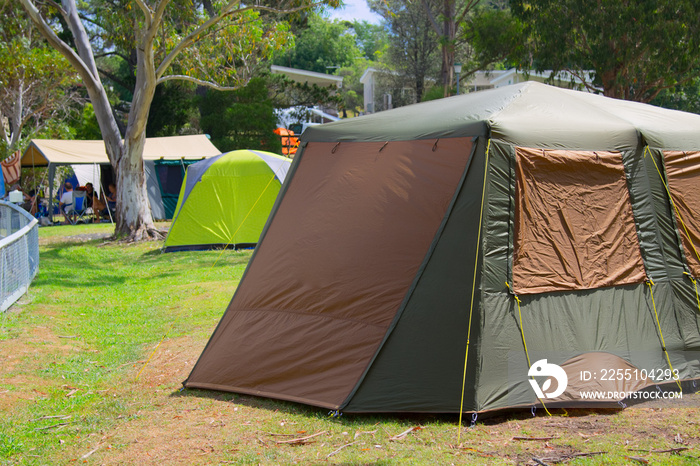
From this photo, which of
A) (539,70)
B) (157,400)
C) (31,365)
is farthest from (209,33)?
(157,400)

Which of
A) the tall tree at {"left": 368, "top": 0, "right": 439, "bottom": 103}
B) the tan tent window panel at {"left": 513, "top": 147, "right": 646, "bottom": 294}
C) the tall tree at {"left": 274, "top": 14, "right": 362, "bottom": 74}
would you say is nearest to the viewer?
the tan tent window panel at {"left": 513, "top": 147, "right": 646, "bottom": 294}

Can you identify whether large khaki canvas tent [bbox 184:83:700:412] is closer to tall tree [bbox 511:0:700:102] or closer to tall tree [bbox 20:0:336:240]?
tall tree [bbox 20:0:336:240]

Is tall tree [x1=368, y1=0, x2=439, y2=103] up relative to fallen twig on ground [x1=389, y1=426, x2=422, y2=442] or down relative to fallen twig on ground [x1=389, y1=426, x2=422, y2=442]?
up

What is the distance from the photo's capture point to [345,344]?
4840 mm

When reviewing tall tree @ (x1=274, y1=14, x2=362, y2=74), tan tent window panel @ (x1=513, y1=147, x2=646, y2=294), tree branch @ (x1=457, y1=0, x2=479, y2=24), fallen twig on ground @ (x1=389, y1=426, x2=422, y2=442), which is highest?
tall tree @ (x1=274, y1=14, x2=362, y2=74)

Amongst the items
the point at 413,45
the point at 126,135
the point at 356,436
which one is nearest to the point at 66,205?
the point at 126,135

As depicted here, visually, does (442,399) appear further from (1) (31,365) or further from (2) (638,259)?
(1) (31,365)

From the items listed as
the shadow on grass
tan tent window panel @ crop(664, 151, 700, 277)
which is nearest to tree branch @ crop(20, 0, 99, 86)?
the shadow on grass

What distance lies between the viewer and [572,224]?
195 inches

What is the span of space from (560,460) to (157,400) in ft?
9.71

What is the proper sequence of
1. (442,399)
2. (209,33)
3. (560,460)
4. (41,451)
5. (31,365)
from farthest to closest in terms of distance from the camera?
(209,33) → (31,365) → (442,399) → (41,451) → (560,460)

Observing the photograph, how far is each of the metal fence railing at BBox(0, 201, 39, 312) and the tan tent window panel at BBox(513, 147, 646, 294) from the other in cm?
603

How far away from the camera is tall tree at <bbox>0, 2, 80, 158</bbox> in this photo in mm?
21348

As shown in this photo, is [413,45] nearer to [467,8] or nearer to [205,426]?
[467,8]
